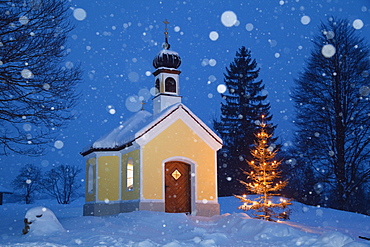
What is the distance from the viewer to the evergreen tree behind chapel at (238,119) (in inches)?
1417

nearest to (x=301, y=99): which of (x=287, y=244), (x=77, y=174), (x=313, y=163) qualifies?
(x=313, y=163)

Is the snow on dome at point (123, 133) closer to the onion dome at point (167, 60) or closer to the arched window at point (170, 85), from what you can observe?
the arched window at point (170, 85)

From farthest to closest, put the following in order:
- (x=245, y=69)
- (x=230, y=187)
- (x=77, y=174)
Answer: (x=77, y=174)
(x=245, y=69)
(x=230, y=187)

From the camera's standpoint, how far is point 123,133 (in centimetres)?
2031

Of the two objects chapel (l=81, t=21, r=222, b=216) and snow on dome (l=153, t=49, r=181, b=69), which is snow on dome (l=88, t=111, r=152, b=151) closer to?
chapel (l=81, t=21, r=222, b=216)

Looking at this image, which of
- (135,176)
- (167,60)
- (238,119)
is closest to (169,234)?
(135,176)

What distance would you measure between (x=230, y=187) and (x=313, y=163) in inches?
554

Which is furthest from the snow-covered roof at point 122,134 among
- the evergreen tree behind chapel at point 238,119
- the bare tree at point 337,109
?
the evergreen tree behind chapel at point 238,119

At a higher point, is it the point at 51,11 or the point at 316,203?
the point at 51,11

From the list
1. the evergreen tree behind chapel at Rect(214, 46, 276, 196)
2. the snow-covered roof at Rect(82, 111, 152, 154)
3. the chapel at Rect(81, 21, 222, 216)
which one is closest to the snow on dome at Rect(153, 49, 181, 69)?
the chapel at Rect(81, 21, 222, 216)

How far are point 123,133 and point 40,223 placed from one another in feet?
32.5

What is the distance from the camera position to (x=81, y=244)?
8.70m

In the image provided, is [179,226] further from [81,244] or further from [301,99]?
[301,99]

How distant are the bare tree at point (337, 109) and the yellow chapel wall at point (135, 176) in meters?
10.1
